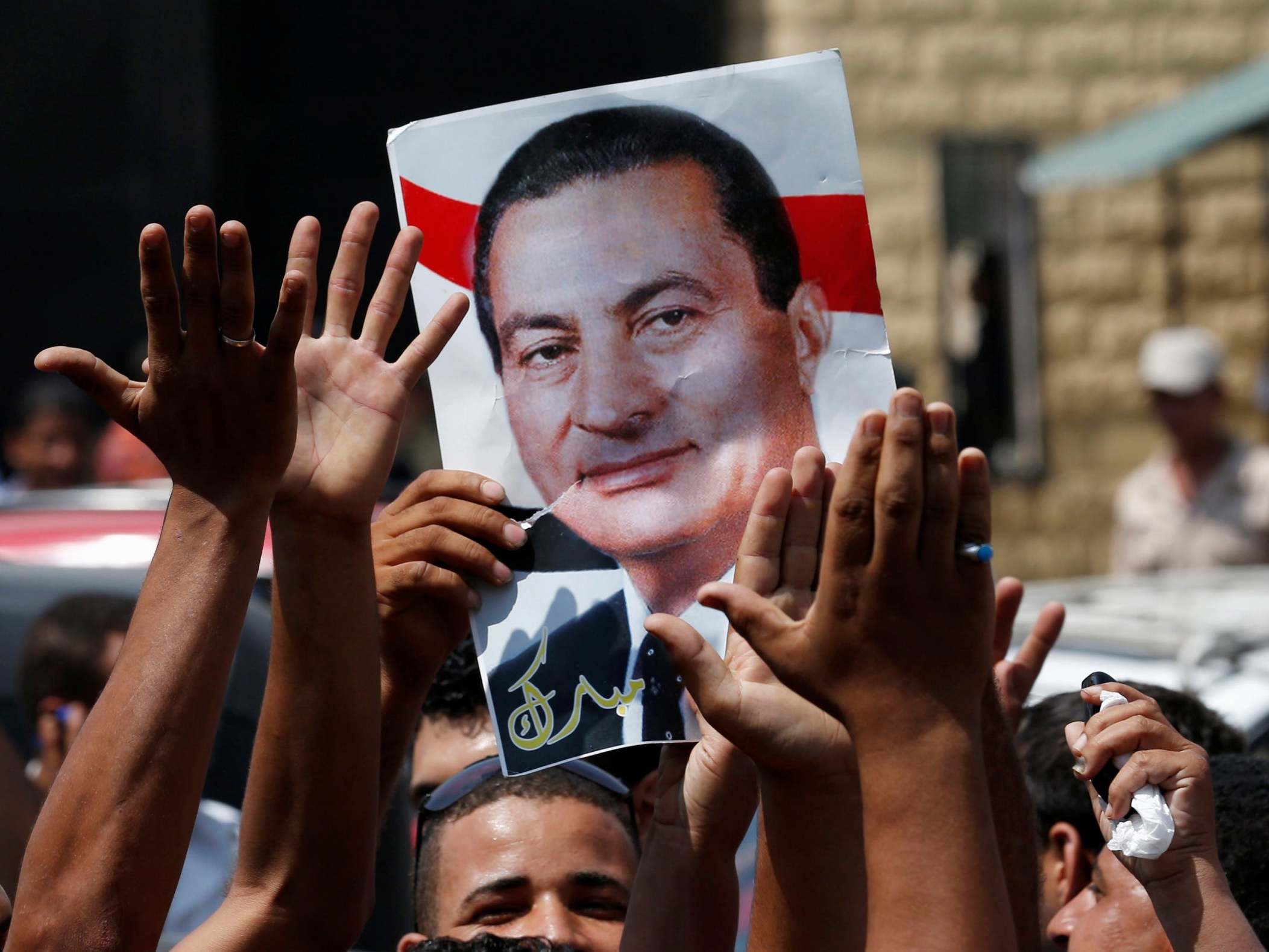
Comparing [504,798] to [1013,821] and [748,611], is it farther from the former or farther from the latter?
[748,611]

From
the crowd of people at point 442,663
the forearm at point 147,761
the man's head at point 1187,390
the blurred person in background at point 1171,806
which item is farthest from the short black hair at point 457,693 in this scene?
the man's head at point 1187,390

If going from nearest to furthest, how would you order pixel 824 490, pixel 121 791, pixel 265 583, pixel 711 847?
pixel 121 791, pixel 824 490, pixel 711 847, pixel 265 583

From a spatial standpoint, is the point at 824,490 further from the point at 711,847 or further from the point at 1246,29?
the point at 1246,29

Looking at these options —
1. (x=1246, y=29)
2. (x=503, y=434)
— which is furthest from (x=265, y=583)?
(x=1246, y=29)

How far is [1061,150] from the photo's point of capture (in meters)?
9.73

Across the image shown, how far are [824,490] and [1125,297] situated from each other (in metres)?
8.58

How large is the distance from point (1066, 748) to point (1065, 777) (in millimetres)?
83

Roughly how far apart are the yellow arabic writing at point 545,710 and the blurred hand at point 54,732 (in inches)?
63.0

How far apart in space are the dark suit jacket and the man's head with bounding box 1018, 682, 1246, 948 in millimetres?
837

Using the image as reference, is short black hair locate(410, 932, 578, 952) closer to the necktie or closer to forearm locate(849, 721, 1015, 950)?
the necktie

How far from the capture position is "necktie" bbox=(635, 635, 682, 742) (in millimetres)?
2025

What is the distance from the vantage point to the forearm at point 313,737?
199 cm

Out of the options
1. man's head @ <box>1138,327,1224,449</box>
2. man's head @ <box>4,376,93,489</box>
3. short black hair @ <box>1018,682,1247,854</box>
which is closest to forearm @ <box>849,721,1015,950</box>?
short black hair @ <box>1018,682,1247,854</box>

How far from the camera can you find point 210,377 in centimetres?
177
